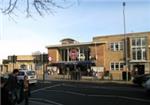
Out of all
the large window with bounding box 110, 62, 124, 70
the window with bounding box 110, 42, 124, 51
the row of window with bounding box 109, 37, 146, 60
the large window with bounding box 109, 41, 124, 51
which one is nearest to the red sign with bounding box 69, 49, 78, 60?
the large window with bounding box 109, 41, 124, 51

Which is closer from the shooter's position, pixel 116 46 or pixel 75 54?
pixel 116 46

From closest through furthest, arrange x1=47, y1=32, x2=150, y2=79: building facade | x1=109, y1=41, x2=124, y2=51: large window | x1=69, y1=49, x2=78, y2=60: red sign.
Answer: x1=47, y1=32, x2=150, y2=79: building facade
x1=109, y1=41, x2=124, y2=51: large window
x1=69, y1=49, x2=78, y2=60: red sign

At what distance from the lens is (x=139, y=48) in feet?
251

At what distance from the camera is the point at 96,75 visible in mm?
77125

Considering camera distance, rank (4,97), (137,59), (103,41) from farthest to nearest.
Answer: (103,41) < (137,59) < (4,97)

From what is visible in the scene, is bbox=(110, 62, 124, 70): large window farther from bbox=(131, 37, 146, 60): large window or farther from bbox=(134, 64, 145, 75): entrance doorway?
bbox=(131, 37, 146, 60): large window

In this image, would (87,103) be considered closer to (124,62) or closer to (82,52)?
(124,62)

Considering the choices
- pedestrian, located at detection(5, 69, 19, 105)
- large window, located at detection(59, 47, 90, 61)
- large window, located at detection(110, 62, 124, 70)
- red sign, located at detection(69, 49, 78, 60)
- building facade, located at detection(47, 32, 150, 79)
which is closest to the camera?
pedestrian, located at detection(5, 69, 19, 105)

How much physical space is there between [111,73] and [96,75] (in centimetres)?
279

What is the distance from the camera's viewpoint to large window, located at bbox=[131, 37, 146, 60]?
75.8 meters

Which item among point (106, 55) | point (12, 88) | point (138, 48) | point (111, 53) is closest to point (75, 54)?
point (106, 55)

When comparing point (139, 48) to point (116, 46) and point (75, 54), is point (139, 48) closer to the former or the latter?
point (116, 46)

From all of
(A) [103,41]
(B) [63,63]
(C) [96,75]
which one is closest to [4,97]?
(C) [96,75]

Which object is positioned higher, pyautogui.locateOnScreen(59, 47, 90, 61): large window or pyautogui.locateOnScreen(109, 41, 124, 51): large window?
pyautogui.locateOnScreen(109, 41, 124, 51): large window
